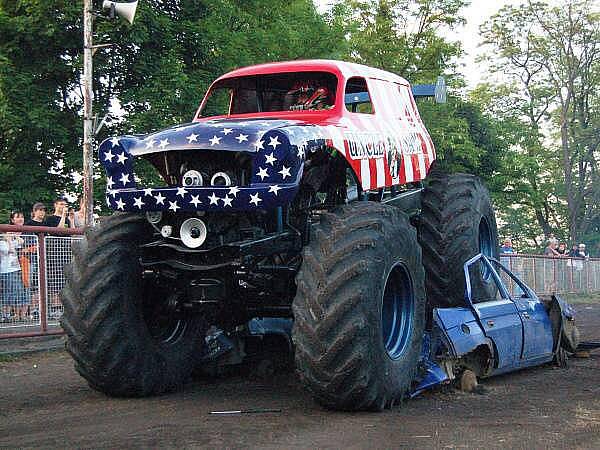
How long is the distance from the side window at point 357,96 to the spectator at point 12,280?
199 inches

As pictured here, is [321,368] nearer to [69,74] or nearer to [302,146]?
[302,146]

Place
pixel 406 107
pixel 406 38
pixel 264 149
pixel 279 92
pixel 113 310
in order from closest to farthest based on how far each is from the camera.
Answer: pixel 264 149 → pixel 113 310 → pixel 279 92 → pixel 406 107 → pixel 406 38

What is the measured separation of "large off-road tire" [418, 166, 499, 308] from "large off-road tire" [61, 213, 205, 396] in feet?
10.0

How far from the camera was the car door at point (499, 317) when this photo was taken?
8812 millimetres

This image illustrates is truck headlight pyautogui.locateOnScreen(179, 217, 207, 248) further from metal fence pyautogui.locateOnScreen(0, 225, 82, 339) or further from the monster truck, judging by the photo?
metal fence pyautogui.locateOnScreen(0, 225, 82, 339)

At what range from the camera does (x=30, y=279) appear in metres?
12.0

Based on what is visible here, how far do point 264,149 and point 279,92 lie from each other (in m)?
2.45

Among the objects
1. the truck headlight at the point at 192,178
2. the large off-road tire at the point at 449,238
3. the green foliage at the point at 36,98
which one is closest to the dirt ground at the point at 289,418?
the large off-road tire at the point at 449,238

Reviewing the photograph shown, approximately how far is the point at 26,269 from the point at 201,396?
4769 millimetres

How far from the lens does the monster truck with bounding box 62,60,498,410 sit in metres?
6.84

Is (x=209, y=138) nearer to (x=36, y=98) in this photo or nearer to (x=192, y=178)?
(x=192, y=178)

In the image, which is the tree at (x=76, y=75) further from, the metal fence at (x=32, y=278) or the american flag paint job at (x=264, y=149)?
the american flag paint job at (x=264, y=149)

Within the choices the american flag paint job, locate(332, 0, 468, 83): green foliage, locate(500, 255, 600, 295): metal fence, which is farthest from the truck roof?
locate(332, 0, 468, 83): green foliage

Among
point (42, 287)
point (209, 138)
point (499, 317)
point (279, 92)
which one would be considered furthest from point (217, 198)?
point (42, 287)
